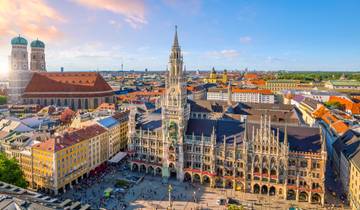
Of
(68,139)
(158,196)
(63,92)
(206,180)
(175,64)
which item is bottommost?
(158,196)

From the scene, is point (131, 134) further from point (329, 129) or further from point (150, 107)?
point (329, 129)

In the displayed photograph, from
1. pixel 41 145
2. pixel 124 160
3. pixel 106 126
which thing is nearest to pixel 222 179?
pixel 124 160

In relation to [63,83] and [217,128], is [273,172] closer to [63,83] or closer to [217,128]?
[217,128]

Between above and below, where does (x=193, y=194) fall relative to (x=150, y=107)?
below

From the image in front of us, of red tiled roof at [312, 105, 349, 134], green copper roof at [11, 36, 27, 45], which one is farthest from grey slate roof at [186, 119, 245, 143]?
green copper roof at [11, 36, 27, 45]

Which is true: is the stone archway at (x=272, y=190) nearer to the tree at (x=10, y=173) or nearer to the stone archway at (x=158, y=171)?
the stone archway at (x=158, y=171)

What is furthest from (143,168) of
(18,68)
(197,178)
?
(18,68)

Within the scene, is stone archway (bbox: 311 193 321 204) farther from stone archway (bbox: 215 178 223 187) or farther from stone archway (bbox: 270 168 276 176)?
stone archway (bbox: 215 178 223 187)
